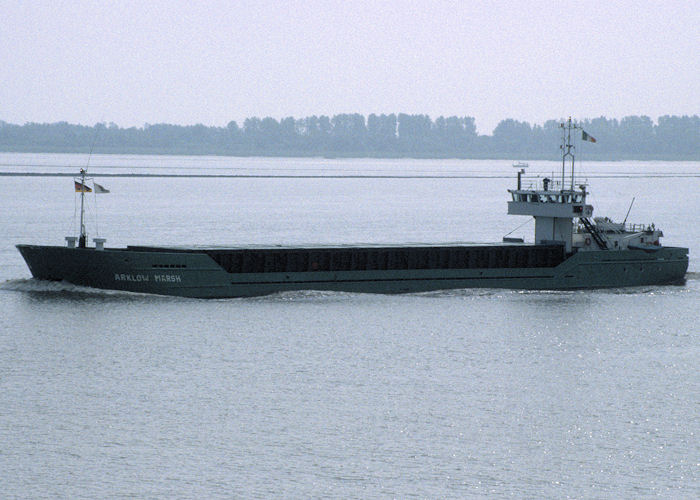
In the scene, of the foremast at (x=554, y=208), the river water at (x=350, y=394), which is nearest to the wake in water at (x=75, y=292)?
the river water at (x=350, y=394)

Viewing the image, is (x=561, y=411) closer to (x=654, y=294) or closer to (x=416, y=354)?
(x=416, y=354)

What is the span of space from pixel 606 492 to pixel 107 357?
76.2ft

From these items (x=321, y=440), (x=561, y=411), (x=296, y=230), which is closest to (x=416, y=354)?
(x=561, y=411)

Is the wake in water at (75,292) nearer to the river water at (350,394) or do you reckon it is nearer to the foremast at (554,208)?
the river water at (350,394)

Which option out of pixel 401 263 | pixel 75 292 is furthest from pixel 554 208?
pixel 75 292

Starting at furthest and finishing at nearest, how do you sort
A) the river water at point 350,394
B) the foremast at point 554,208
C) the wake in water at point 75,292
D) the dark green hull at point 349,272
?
the foremast at point 554,208 → the wake in water at point 75,292 → the dark green hull at point 349,272 → the river water at point 350,394

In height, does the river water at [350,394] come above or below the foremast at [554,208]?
below

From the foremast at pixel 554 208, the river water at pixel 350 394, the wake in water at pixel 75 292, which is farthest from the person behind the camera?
the foremast at pixel 554 208

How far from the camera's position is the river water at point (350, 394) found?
102ft

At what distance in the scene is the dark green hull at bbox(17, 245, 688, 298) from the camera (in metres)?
56.4

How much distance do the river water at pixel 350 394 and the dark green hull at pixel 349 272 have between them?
2.73 ft

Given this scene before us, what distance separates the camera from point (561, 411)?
3819cm

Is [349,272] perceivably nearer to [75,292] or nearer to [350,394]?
[75,292]

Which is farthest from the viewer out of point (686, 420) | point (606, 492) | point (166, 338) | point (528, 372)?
point (166, 338)
